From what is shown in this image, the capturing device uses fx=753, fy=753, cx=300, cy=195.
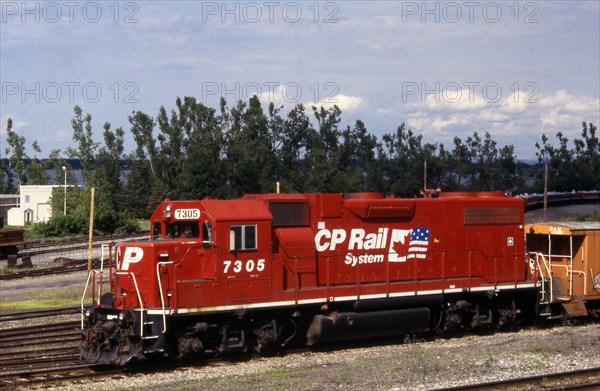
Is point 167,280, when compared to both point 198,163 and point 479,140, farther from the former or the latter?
point 479,140

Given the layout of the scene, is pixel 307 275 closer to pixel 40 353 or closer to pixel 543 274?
pixel 40 353

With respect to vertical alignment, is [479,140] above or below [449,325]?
above

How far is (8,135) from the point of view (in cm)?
11456

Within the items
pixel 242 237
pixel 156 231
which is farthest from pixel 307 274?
pixel 156 231

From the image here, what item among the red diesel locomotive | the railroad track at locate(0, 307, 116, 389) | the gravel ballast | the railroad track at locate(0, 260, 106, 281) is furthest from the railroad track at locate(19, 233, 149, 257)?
the gravel ballast

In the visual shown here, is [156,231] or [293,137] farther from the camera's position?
[293,137]

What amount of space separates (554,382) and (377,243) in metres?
5.58

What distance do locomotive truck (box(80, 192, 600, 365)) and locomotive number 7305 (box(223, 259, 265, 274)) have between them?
0.07ft

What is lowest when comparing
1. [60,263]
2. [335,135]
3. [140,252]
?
[60,263]

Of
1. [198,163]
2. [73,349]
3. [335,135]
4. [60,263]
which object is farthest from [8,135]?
[73,349]

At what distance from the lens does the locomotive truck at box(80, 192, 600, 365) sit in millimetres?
14336

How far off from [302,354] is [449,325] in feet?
12.6

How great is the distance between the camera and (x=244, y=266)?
15.0 meters

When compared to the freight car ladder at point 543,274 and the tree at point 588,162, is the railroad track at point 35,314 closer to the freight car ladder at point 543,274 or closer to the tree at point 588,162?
the freight car ladder at point 543,274
